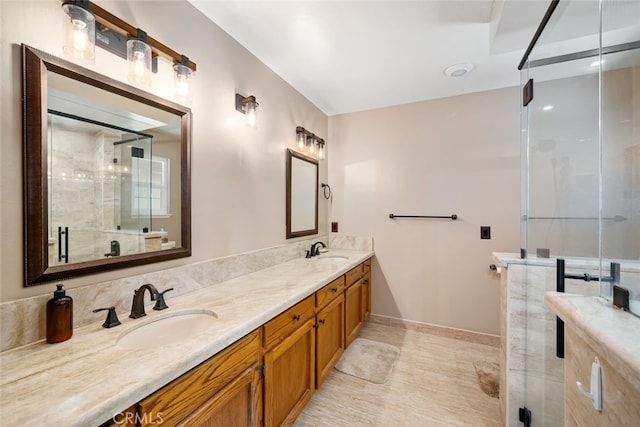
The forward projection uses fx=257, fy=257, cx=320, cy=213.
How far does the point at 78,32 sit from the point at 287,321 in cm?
151

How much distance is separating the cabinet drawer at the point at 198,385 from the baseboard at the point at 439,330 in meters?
2.15

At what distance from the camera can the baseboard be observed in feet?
8.30

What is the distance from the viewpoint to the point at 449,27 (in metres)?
1.68

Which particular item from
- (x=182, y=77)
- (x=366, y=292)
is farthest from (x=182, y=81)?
(x=366, y=292)

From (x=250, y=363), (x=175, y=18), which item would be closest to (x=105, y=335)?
(x=250, y=363)

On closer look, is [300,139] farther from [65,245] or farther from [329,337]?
[65,245]

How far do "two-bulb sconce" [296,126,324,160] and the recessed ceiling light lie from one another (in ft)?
4.36

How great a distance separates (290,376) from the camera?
1428 mm

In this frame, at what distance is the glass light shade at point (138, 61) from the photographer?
1.14 meters

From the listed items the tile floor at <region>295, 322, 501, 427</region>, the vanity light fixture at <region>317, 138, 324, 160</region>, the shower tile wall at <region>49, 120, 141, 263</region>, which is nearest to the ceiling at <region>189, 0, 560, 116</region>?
the vanity light fixture at <region>317, 138, 324, 160</region>

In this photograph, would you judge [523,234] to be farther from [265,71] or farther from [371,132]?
[265,71]

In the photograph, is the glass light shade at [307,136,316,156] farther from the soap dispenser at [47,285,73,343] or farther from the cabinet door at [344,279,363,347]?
the soap dispenser at [47,285,73,343]

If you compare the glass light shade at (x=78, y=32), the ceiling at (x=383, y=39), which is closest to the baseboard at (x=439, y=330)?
the ceiling at (x=383, y=39)

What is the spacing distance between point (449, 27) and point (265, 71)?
1.35 m
